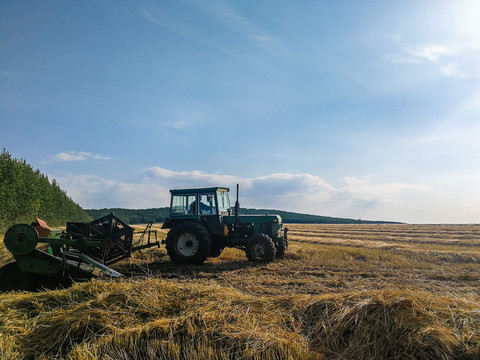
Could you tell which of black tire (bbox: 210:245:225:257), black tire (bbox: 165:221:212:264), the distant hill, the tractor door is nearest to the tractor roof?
the tractor door

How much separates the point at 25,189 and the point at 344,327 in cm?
4163

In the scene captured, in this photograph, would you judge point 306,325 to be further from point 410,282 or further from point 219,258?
point 219,258

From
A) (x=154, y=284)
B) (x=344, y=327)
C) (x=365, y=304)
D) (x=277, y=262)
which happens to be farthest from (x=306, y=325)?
(x=277, y=262)

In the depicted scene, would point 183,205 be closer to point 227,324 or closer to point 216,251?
point 216,251

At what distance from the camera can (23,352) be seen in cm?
359

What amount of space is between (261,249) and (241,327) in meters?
7.36

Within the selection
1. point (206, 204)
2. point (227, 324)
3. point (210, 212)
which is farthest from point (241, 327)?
point (206, 204)

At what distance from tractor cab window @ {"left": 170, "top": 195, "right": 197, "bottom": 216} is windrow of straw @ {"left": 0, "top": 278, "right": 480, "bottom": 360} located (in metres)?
7.04

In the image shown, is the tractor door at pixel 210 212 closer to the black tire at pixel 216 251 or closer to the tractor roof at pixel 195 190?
the tractor roof at pixel 195 190

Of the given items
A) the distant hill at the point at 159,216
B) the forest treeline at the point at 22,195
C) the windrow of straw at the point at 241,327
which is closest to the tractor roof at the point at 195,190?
the windrow of straw at the point at 241,327

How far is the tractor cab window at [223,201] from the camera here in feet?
37.9

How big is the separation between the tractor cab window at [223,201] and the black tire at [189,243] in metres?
1.08

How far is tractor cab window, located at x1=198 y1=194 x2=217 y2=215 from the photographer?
11.5 m

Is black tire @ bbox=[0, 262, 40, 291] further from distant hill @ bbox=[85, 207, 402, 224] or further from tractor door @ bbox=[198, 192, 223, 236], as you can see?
distant hill @ bbox=[85, 207, 402, 224]
